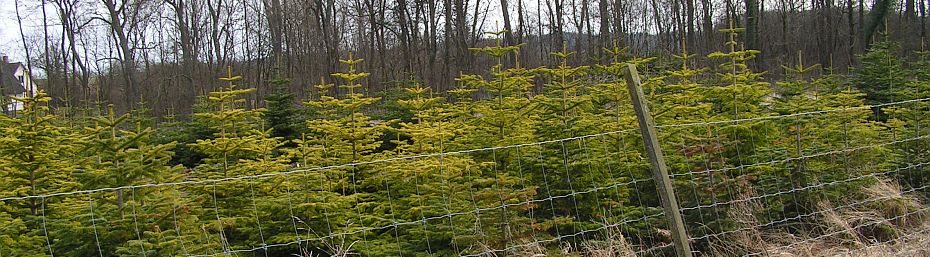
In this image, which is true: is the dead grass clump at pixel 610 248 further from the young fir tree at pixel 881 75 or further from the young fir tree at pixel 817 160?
the young fir tree at pixel 881 75

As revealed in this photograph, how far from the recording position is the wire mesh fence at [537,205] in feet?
15.1

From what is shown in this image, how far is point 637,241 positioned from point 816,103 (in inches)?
135

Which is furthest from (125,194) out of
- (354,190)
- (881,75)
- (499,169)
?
(881,75)

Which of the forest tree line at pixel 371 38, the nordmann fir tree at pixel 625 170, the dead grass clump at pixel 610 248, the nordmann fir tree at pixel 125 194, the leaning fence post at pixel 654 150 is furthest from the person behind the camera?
the forest tree line at pixel 371 38

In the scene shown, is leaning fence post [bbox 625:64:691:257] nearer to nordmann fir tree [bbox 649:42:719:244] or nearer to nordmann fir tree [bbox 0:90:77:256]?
nordmann fir tree [bbox 649:42:719:244]

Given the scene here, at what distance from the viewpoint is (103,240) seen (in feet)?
14.8

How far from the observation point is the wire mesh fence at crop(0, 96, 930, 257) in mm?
4602

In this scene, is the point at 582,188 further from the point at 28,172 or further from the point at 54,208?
the point at 28,172

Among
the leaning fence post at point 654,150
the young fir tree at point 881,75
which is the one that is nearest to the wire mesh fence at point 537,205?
the leaning fence post at point 654,150

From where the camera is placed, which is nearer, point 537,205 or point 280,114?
point 537,205

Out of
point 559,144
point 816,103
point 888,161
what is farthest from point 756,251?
point 816,103

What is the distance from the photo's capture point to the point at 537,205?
4.95 m

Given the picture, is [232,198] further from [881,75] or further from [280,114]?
[881,75]

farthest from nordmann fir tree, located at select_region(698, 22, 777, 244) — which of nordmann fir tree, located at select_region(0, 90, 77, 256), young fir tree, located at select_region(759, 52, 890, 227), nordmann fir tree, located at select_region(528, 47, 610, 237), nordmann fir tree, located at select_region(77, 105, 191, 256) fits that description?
nordmann fir tree, located at select_region(0, 90, 77, 256)
